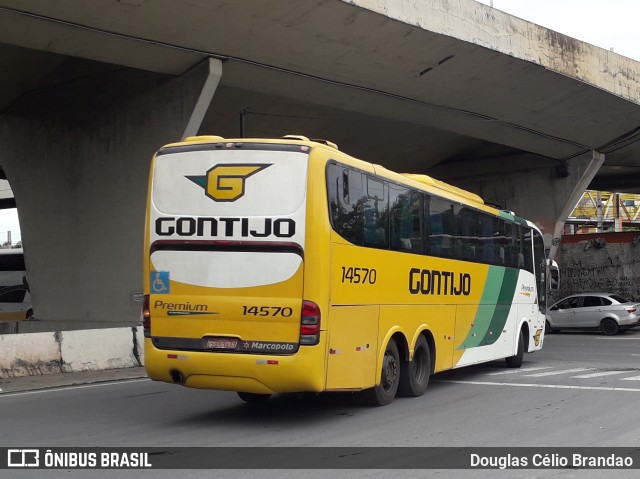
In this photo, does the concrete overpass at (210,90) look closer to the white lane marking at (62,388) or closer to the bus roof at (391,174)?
the bus roof at (391,174)

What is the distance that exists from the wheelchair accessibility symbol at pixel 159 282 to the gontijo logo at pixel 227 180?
3.76 ft

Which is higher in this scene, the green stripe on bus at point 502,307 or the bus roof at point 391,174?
the bus roof at point 391,174

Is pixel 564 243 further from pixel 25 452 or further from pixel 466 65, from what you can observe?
pixel 25 452

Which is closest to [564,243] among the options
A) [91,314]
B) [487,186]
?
[487,186]

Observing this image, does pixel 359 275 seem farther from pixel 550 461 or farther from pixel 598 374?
pixel 598 374

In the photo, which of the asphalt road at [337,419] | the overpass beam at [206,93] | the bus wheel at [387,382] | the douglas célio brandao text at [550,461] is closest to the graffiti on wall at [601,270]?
the asphalt road at [337,419]

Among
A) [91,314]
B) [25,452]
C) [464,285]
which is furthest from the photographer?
[91,314]

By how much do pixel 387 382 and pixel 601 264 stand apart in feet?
105

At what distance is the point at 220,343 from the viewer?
9.74m

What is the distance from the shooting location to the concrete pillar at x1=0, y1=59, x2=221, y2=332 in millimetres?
21422

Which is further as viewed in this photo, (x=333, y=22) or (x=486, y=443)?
(x=333, y=22)

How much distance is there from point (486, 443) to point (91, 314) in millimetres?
17173

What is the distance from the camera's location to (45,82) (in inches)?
942

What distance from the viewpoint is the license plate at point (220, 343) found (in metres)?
9.70
